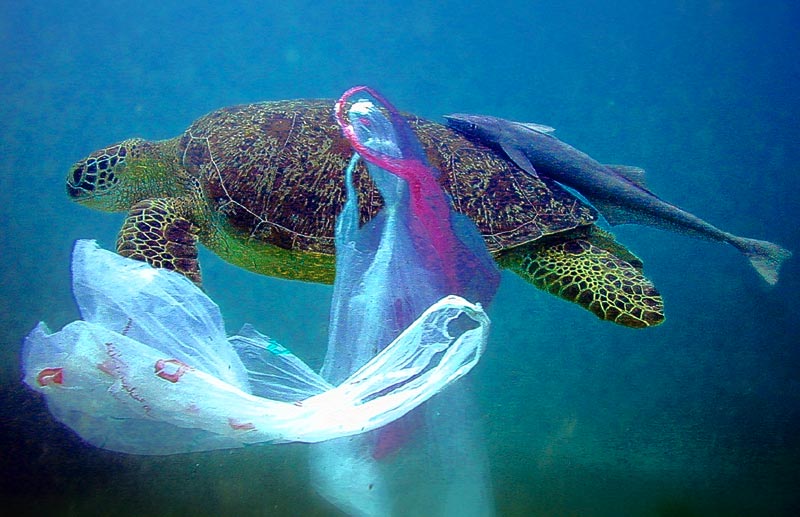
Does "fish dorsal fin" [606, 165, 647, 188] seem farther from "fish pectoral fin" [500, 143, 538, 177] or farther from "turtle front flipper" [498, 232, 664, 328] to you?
"fish pectoral fin" [500, 143, 538, 177]

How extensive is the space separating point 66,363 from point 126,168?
1.78 metres

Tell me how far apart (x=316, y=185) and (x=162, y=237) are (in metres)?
0.76

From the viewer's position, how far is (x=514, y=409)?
4.71 meters

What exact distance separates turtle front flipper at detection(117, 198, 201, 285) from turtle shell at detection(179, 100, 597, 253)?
0.20 meters

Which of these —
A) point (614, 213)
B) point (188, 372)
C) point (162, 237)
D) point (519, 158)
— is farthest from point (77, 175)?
point (614, 213)

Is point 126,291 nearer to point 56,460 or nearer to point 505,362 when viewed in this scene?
point 56,460

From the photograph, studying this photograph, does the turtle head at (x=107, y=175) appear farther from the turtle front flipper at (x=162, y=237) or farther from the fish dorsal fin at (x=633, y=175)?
the fish dorsal fin at (x=633, y=175)

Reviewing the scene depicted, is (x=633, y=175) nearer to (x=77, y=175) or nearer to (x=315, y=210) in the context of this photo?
(x=315, y=210)

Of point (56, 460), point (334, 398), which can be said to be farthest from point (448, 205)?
point (56, 460)

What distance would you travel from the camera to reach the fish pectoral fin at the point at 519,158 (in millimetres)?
2513

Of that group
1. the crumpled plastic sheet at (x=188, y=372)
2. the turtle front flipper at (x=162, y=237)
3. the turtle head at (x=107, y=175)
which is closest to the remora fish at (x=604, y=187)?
the crumpled plastic sheet at (x=188, y=372)

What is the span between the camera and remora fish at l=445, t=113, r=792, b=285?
251 centimetres

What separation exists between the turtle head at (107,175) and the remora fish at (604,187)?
192cm

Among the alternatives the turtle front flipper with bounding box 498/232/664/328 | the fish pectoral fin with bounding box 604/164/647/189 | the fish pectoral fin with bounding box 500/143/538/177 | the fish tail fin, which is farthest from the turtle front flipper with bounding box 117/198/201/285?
the fish tail fin
